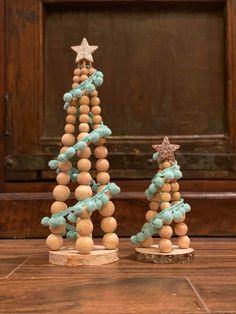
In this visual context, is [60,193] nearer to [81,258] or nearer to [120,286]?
[81,258]

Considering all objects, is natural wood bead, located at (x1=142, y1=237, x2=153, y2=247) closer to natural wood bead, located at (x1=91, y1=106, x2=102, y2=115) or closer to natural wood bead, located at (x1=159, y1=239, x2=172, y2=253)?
natural wood bead, located at (x1=159, y1=239, x2=172, y2=253)

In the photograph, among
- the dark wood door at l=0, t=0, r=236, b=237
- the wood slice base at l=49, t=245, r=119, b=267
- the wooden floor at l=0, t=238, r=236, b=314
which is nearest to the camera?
the wooden floor at l=0, t=238, r=236, b=314

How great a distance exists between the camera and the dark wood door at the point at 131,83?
1.27 m

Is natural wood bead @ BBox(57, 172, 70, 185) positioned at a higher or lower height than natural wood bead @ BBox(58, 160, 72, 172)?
lower

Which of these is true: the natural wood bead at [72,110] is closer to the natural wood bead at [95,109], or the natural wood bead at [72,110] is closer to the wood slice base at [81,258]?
the natural wood bead at [95,109]

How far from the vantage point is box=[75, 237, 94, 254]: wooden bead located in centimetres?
85

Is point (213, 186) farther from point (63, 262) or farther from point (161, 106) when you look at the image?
point (63, 262)

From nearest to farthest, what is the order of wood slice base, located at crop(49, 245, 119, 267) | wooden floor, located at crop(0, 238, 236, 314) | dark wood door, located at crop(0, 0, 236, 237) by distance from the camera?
wooden floor, located at crop(0, 238, 236, 314), wood slice base, located at crop(49, 245, 119, 267), dark wood door, located at crop(0, 0, 236, 237)

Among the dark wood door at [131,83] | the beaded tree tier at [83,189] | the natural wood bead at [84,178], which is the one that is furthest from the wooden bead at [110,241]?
the dark wood door at [131,83]

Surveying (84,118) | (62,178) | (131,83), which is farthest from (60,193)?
(131,83)

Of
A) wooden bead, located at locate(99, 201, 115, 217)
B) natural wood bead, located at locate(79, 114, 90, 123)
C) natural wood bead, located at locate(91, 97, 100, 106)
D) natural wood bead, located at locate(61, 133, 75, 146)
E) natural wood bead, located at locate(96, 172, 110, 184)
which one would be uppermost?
natural wood bead, located at locate(91, 97, 100, 106)

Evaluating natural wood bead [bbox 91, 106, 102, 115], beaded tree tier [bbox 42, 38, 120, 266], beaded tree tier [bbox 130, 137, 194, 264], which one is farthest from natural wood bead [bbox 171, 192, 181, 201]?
natural wood bead [bbox 91, 106, 102, 115]

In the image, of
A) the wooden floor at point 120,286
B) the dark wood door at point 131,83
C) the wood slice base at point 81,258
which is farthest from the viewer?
the dark wood door at point 131,83

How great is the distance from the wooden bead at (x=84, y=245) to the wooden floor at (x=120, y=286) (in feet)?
0.11
